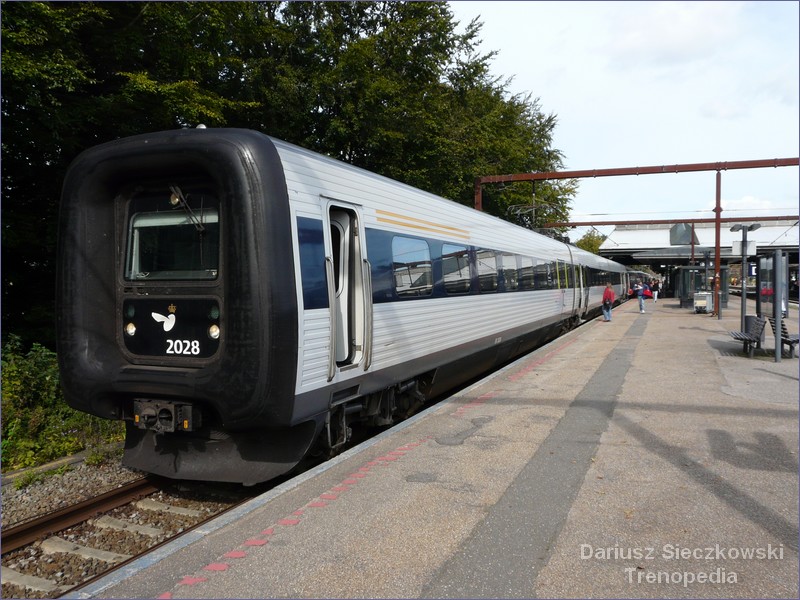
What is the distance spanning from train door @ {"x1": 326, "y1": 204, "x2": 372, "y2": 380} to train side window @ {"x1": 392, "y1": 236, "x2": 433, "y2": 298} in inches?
28.8

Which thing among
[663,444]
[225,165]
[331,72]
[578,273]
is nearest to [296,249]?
[225,165]

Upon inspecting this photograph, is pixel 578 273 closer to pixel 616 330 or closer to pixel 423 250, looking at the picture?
pixel 616 330

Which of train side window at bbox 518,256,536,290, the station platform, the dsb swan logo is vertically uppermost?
train side window at bbox 518,256,536,290

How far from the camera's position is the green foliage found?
268 inches

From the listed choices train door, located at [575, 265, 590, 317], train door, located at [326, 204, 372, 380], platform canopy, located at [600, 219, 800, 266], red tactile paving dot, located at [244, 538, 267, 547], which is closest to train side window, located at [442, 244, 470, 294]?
train door, located at [326, 204, 372, 380]

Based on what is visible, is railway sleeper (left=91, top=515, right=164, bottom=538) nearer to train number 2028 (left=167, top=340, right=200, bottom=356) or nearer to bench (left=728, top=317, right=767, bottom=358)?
train number 2028 (left=167, top=340, right=200, bottom=356)

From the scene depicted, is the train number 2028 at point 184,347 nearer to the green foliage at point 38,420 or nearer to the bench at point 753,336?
the green foliage at point 38,420

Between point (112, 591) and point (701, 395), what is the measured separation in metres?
7.50

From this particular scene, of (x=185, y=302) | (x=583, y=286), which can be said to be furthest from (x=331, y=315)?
(x=583, y=286)

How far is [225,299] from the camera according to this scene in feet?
15.3

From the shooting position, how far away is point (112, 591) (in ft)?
10.9

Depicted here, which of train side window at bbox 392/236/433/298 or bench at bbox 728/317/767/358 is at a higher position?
train side window at bbox 392/236/433/298

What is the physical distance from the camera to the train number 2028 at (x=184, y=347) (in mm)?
4902

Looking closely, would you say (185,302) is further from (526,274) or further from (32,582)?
(526,274)
